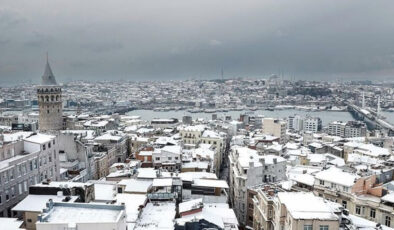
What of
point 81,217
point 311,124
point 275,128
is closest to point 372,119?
point 311,124

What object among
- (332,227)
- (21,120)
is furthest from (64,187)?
(21,120)

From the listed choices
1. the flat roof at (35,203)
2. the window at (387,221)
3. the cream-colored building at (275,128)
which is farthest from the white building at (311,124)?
the flat roof at (35,203)

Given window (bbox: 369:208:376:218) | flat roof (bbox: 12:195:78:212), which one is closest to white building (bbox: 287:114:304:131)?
window (bbox: 369:208:376:218)

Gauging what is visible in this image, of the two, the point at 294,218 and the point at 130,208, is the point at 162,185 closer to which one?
the point at 130,208

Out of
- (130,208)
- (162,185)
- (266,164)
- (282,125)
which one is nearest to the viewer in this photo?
(130,208)

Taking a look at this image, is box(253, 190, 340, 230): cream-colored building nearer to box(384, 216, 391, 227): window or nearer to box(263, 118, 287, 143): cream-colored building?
box(384, 216, 391, 227): window

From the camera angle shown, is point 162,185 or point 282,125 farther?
point 282,125

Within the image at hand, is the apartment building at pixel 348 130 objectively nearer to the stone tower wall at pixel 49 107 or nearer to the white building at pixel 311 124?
the white building at pixel 311 124

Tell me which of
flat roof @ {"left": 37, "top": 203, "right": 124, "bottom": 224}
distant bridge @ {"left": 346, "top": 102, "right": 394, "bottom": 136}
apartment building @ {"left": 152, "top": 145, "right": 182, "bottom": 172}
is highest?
A: flat roof @ {"left": 37, "top": 203, "right": 124, "bottom": 224}
